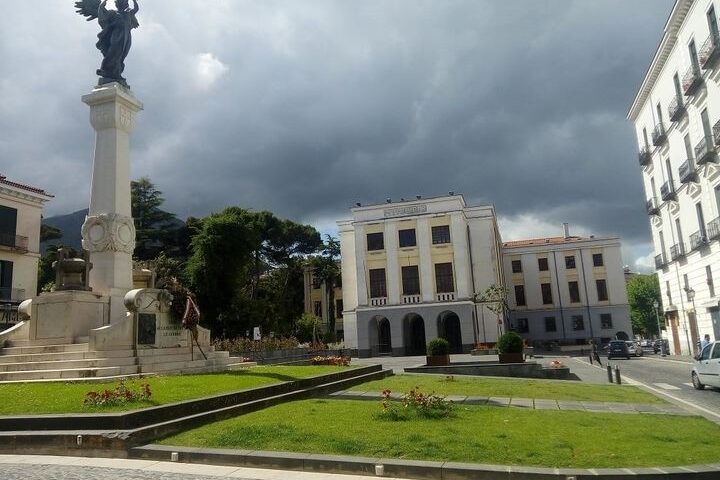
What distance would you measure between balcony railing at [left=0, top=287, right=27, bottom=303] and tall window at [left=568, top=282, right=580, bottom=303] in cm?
5290

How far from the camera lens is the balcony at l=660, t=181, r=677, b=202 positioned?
32.3 metres

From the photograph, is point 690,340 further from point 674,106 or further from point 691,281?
point 674,106

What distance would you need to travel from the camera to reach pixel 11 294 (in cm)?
3372

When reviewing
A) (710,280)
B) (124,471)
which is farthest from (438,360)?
(124,471)

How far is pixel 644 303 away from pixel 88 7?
90.9 metres

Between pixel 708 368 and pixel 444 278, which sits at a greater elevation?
pixel 444 278

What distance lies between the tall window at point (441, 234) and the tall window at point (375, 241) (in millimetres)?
4536

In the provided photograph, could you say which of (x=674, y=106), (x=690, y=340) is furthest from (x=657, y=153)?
(x=690, y=340)

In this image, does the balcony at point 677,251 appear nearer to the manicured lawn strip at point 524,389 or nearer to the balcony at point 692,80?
the balcony at point 692,80

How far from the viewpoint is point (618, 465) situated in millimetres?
6246

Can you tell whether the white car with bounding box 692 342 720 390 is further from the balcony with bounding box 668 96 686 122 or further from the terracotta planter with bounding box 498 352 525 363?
the balcony with bounding box 668 96 686 122

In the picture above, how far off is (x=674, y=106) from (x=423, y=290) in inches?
907

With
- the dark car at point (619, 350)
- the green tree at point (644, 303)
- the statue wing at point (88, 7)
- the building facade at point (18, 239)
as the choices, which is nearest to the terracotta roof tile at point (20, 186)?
the building facade at point (18, 239)

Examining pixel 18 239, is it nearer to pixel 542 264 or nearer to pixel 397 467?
pixel 397 467
